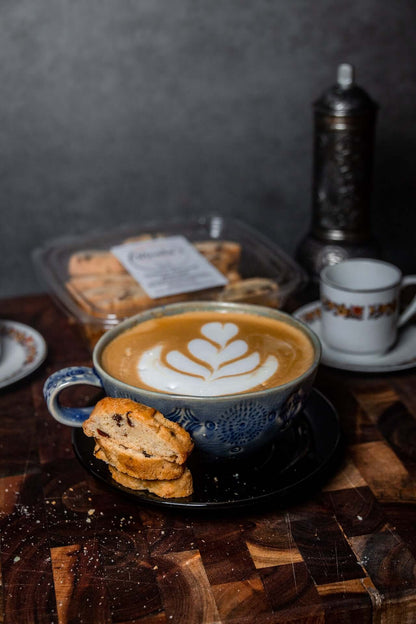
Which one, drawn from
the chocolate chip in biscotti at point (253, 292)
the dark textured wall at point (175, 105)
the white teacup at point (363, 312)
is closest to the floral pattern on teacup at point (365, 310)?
the white teacup at point (363, 312)

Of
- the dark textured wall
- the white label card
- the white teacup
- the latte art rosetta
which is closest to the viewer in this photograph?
the latte art rosetta

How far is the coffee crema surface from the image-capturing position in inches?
31.5

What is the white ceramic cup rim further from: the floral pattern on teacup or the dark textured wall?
the dark textured wall

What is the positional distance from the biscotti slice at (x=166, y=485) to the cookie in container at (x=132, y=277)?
370 mm

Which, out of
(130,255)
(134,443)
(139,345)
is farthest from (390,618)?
(130,255)

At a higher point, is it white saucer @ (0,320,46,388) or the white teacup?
the white teacup

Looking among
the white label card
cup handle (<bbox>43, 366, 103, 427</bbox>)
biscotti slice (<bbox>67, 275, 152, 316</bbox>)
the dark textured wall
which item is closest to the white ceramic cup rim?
the white label card

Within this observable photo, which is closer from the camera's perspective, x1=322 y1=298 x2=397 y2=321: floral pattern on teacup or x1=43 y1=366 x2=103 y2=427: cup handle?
x1=43 y1=366 x2=103 y2=427: cup handle

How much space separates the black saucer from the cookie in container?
30 cm

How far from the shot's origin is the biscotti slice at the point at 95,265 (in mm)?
1245

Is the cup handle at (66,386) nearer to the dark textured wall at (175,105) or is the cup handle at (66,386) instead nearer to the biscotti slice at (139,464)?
the biscotti slice at (139,464)

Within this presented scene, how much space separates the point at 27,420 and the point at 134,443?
293 millimetres

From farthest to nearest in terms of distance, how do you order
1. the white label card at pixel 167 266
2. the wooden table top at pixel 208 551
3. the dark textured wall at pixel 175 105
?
the dark textured wall at pixel 175 105 → the white label card at pixel 167 266 → the wooden table top at pixel 208 551

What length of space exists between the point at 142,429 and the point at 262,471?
0.15 metres
